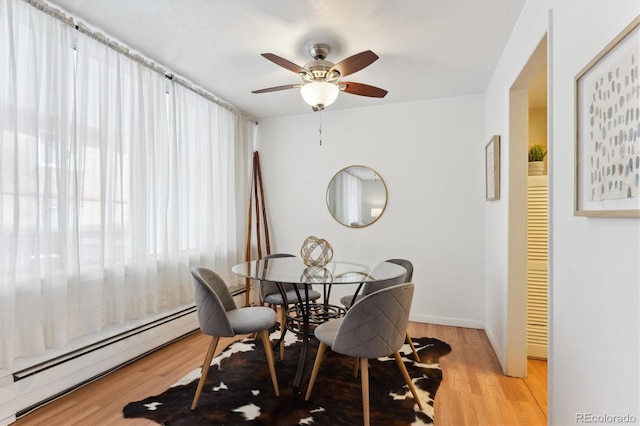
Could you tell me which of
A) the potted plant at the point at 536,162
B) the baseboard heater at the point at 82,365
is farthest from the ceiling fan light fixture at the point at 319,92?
the baseboard heater at the point at 82,365

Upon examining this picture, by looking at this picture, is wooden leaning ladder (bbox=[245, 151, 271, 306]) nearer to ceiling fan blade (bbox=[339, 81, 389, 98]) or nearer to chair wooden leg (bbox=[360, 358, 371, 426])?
ceiling fan blade (bbox=[339, 81, 389, 98])

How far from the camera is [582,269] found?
124cm

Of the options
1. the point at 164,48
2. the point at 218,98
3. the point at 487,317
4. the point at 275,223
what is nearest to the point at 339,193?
the point at 275,223

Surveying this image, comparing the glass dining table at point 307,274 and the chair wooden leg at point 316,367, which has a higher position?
the glass dining table at point 307,274

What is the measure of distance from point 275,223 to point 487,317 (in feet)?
8.84

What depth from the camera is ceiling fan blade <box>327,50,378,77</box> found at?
80.3 inches

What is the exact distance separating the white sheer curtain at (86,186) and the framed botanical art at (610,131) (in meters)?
2.73

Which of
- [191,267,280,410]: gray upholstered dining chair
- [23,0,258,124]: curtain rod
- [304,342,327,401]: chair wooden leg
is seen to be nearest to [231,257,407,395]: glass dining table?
[304,342,327,401]: chair wooden leg

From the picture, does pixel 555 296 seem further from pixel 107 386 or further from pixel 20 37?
pixel 20 37

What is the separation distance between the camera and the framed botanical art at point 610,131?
90 centimetres

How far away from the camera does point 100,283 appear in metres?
2.31

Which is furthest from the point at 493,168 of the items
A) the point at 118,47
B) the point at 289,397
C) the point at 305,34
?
the point at 118,47
